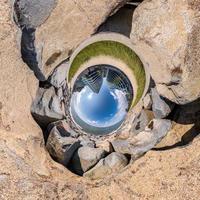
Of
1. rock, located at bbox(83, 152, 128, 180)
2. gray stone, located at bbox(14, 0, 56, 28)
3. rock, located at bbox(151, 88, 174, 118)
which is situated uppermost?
gray stone, located at bbox(14, 0, 56, 28)

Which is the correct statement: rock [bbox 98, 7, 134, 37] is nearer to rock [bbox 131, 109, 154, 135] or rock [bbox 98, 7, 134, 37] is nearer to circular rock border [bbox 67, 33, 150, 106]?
circular rock border [bbox 67, 33, 150, 106]

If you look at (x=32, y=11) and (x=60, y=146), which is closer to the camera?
(x=32, y=11)

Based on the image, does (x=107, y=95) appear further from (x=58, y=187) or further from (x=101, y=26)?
(x=58, y=187)

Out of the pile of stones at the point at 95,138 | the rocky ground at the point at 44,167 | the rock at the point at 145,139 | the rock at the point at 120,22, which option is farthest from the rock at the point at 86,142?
the rock at the point at 120,22

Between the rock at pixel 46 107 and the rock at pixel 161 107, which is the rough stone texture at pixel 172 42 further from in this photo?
the rock at pixel 46 107

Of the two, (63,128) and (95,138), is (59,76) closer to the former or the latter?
(63,128)

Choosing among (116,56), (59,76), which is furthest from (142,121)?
(116,56)

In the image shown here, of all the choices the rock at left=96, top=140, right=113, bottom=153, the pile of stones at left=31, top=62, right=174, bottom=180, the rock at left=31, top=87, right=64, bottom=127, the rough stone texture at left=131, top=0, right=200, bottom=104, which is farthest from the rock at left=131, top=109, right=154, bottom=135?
the rock at left=31, top=87, right=64, bottom=127
